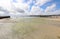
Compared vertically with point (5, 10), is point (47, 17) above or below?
below

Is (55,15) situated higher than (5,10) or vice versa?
(5,10)

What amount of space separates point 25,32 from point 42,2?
0.45 metres

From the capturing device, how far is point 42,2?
1.47 metres

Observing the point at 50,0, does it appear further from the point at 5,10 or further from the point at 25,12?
the point at 5,10

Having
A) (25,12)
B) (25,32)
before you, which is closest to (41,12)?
(25,12)

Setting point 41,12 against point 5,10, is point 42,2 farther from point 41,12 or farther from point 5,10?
point 5,10

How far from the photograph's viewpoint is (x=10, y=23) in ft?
4.84

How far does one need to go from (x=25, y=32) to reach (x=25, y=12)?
0.27m

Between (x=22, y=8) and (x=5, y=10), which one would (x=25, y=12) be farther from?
(x=5, y=10)

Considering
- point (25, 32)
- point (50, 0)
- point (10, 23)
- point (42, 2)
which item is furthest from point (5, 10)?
point (50, 0)

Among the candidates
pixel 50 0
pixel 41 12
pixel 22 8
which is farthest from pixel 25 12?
pixel 50 0

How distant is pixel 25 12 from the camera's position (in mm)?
1483

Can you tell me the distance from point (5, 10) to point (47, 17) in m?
0.56

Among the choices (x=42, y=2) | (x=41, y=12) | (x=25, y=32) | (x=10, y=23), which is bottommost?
(x=25, y=32)
